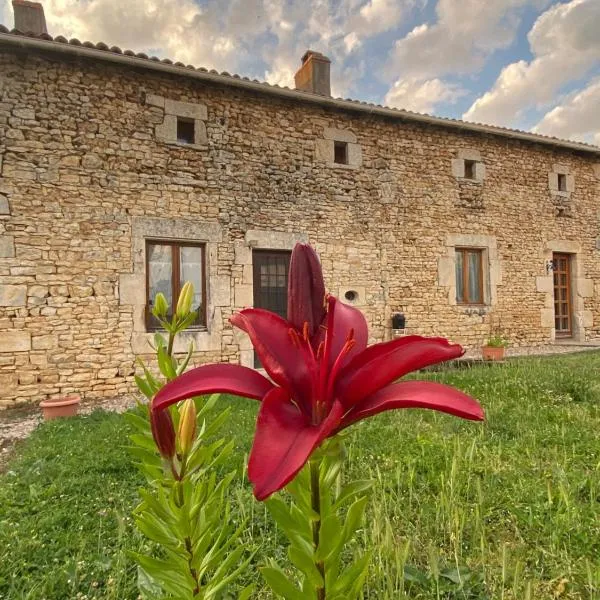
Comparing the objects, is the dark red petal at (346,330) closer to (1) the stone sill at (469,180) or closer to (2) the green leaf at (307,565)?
(2) the green leaf at (307,565)

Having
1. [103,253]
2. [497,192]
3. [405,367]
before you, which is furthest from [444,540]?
[497,192]

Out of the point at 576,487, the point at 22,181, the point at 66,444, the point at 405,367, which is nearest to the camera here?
the point at 405,367

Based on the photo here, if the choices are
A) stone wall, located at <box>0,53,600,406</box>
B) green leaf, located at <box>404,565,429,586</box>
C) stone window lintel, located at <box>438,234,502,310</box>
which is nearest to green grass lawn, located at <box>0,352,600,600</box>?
green leaf, located at <box>404,565,429,586</box>

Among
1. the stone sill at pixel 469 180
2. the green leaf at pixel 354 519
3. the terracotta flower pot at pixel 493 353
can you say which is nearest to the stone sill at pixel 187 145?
the stone sill at pixel 469 180

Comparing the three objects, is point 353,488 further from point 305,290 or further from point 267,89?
point 267,89

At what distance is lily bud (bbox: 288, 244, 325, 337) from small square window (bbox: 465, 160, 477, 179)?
10.4m

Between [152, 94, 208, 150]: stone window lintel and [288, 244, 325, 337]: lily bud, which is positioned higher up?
[152, 94, 208, 150]: stone window lintel

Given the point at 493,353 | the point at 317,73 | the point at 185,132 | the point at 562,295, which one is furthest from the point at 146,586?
the point at 562,295

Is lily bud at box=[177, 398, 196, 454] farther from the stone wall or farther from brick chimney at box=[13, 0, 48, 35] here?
brick chimney at box=[13, 0, 48, 35]

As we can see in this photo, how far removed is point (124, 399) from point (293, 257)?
6720 millimetres

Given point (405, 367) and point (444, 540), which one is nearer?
point (405, 367)

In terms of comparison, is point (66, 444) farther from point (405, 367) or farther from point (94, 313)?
point (405, 367)

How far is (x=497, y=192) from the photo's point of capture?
1011cm

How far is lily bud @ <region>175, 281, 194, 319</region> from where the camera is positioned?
1003 mm
